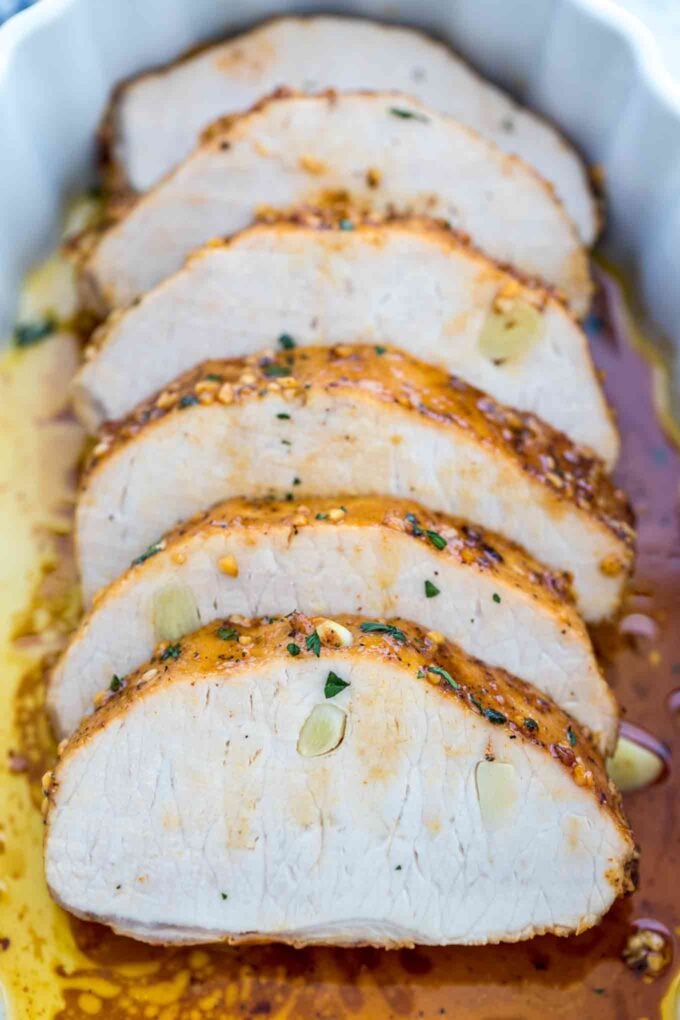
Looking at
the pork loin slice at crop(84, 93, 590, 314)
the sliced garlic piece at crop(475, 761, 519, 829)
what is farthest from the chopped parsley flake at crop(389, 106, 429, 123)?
the sliced garlic piece at crop(475, 761, 519, 829)

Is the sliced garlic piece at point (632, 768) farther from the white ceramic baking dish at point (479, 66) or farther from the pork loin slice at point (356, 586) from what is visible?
the white ceramic baking dish at point (479, 66)

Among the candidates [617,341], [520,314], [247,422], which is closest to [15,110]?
[247,422]

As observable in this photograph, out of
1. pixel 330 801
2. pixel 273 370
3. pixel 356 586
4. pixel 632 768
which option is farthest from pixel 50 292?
pixel 632 768

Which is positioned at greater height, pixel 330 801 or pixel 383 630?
pixel 383 630

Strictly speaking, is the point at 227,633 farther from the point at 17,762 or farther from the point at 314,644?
the point at 17,762

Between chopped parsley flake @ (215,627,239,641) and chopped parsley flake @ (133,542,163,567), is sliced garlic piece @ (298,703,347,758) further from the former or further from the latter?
chopped parsley flake @ (133,542,163,567)

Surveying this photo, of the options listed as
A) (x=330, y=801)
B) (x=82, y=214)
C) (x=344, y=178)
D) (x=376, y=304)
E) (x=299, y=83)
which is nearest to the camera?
(x=330, y=801)
